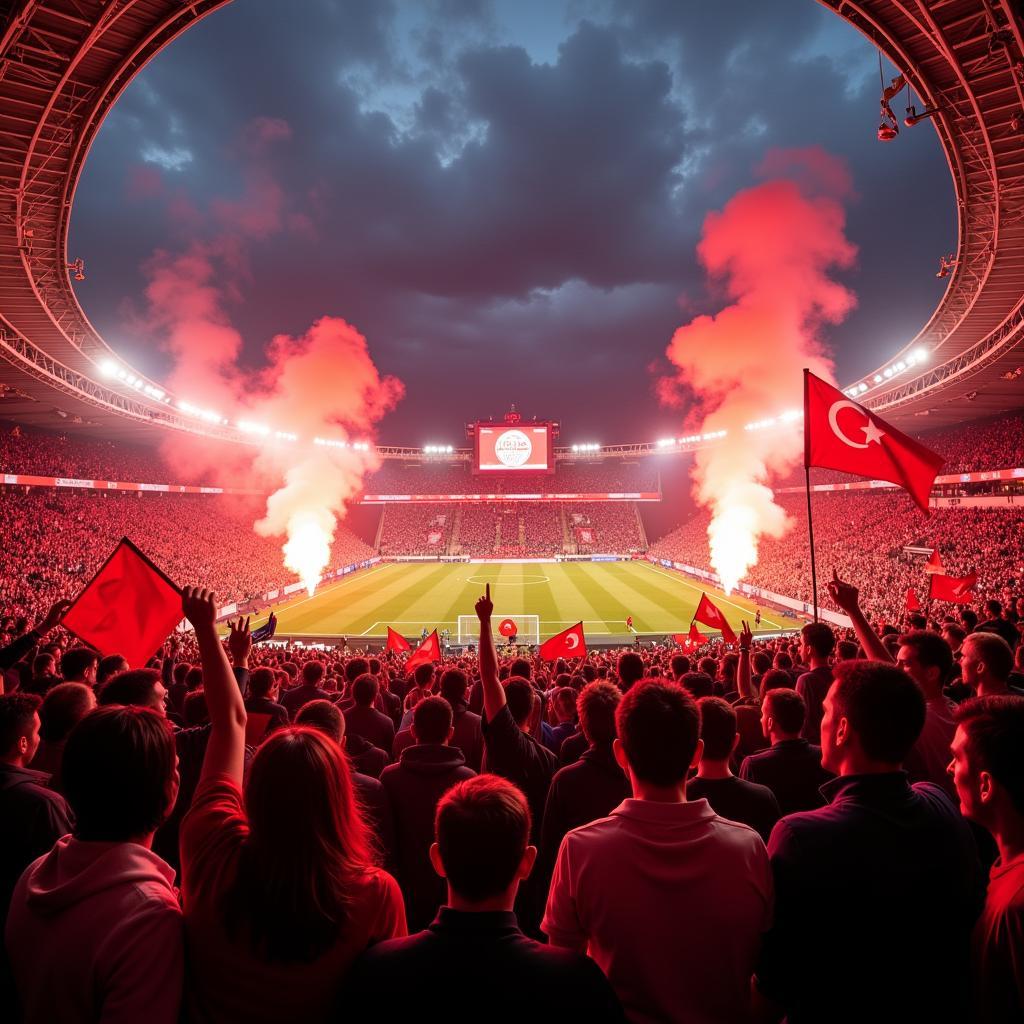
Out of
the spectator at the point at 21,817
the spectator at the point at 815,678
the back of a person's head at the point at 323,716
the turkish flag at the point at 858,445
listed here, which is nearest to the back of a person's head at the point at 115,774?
the spectator at the point at 21,817

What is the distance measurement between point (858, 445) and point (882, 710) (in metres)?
6.22

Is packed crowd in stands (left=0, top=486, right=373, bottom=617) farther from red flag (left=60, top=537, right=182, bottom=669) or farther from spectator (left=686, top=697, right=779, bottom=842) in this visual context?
spectator (left=686, top=697, right=779, bottom=842)

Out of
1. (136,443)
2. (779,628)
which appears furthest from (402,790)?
(136,443)

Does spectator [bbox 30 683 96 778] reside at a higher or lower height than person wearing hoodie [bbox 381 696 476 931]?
higher

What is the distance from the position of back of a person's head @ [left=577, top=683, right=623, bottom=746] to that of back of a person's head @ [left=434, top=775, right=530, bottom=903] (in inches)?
80.4

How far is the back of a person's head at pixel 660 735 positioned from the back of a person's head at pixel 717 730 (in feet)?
3.35

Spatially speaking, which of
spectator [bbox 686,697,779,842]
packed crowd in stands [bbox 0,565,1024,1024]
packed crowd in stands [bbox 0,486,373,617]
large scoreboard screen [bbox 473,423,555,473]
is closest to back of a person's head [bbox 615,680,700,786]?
packed crowd in stands [bbox 0,565,1024,1024]

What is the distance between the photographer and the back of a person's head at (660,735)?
2.30m

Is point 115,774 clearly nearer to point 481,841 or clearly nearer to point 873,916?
point 481,841

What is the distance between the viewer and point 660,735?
92.4 inches

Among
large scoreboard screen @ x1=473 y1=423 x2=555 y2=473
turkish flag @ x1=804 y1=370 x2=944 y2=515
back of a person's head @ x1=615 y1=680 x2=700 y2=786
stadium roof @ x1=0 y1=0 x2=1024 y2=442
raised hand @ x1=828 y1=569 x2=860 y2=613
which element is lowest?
back of a person's head @ x1=615 y1=680 x2=700 y2=786

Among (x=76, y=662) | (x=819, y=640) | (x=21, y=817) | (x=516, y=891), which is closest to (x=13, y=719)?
(x=21, y=817)

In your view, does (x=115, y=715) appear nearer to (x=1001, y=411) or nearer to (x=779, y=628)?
(x=779, y=628)

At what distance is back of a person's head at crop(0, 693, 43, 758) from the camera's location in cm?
325
